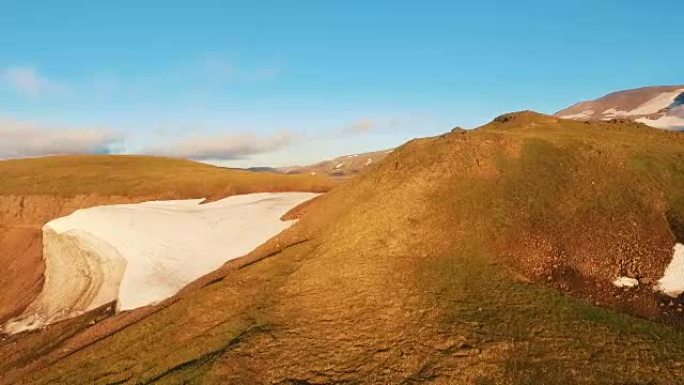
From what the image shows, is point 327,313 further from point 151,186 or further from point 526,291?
point 151,186

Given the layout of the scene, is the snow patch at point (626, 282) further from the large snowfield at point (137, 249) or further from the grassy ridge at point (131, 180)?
the grassy ridge at point (131, 180)

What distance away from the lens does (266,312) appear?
2820 centimetres

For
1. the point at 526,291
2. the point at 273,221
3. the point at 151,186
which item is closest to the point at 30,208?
the point at 151,186

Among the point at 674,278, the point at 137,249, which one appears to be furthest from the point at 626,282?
the point at 137,249

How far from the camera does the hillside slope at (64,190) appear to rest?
54656 mm

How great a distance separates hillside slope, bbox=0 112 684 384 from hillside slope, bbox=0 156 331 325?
53.1ft

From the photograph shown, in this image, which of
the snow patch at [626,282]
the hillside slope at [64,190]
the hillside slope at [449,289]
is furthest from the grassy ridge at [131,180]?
the snow patch at [626,282]

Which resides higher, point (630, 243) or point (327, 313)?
point (630, 243)

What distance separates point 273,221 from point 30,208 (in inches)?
1585

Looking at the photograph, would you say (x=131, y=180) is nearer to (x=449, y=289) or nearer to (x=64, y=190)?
(x=64, y=190)

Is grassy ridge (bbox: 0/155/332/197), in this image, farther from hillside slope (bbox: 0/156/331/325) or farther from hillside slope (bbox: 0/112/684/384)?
hillside slope (bbox: 0/112/684/384)

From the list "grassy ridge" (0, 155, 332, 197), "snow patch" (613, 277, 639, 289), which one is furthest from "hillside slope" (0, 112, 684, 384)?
"grassy ridge" (0, 155, 332, 197)

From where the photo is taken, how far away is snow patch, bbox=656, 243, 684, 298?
26.4 metres

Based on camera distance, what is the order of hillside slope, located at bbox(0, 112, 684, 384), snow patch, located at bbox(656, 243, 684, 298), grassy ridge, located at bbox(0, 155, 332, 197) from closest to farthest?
hillside slope, located at bbox(0, 112, 684, 384)
snow patch, located at bbox(656, 243, 684, 298)
grassy ridge, located at bbox(0, 155, 332, 197)
